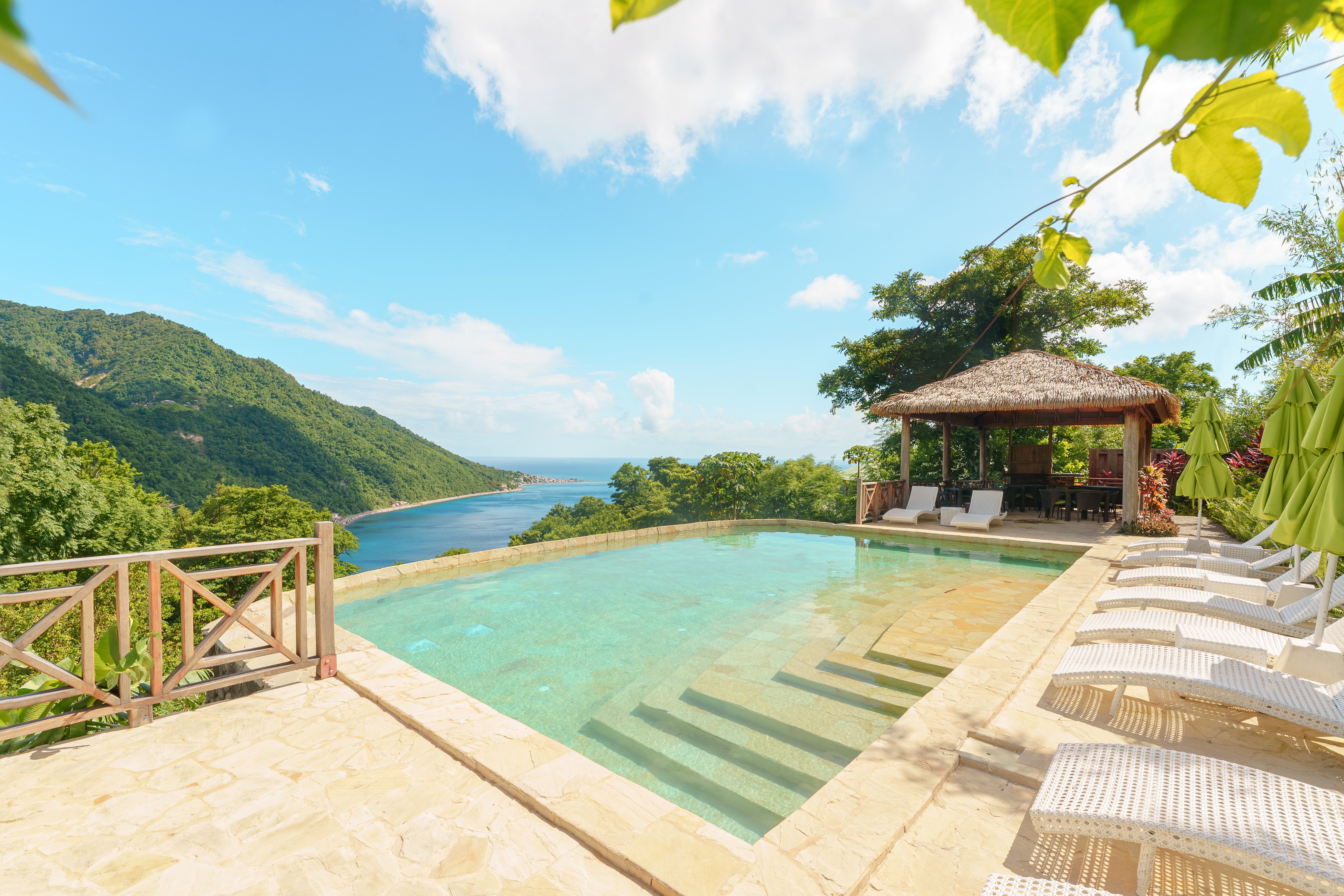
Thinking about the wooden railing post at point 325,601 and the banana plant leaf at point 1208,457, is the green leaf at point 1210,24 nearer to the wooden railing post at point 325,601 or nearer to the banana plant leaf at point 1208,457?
the wooden railing post at point 325,601

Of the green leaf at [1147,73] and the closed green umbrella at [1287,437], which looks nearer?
the green leaf at [1147,73]

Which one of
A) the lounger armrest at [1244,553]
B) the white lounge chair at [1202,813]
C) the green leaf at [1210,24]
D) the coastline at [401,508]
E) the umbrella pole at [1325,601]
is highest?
the green leaf at [1210,24]

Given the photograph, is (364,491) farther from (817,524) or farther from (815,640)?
(815,640)

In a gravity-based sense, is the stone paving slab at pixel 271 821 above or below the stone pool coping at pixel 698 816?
below

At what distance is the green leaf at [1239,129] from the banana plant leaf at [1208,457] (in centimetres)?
785

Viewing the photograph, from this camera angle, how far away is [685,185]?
18125 millimetres

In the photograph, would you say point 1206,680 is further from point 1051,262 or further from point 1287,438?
point 1051,262

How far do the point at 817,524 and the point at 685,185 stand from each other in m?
11.6

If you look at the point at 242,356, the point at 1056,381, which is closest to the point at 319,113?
the point at 1056,381

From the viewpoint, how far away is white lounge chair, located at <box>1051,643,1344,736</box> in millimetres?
2865

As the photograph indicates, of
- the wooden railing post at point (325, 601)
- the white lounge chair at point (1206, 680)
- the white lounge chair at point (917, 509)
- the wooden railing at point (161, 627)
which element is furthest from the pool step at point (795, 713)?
the white lounge chair at point (917, 509)

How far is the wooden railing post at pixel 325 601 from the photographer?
13.3ft

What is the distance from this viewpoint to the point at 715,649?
18.2ft

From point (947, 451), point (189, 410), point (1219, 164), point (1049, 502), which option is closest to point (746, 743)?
point (1219, 164)
